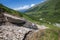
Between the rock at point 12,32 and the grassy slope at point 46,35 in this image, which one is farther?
the rock at point 12,32

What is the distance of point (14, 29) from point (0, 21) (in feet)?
11.4

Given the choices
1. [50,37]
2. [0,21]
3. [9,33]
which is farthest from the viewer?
[0,21]

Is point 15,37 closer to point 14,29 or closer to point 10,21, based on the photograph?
point 14,29

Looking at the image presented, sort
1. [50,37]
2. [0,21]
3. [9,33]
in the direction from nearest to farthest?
[50,37]
[9,33]
[0,21]

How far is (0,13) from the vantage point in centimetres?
3459

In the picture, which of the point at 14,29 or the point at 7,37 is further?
the point at 14,29

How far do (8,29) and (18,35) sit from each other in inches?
86.7

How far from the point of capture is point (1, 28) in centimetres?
3072

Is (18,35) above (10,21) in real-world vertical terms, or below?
below

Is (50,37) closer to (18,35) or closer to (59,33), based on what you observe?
(59,33)

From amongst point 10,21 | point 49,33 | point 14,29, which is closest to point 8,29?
point 14,29

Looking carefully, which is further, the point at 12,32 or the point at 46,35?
the point at 12,32

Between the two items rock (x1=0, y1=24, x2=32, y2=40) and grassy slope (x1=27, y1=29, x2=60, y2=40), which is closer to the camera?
grassy slope (x1=27, y1=29, x2=60, y2=40)

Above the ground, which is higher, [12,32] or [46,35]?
[12,32]
